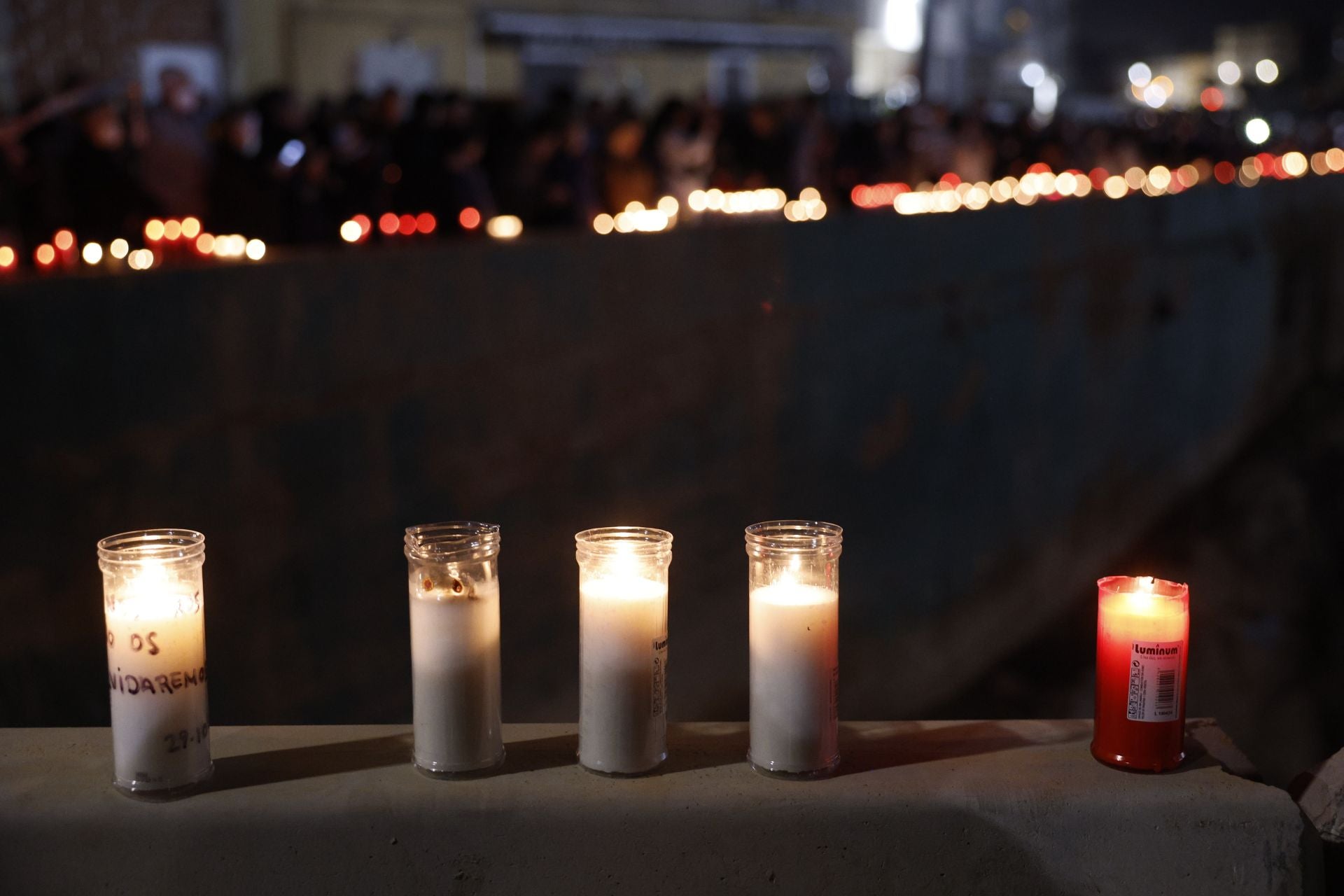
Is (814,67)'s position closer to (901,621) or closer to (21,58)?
(21,58)

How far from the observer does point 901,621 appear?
10.9m

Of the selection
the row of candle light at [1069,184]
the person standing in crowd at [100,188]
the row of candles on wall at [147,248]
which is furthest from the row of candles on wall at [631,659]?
the row of candle light at [1069,184]

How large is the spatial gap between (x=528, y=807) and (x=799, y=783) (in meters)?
0.48

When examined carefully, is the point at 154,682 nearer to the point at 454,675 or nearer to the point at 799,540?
the point at 454,675

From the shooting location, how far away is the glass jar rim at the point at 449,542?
2.65 meters

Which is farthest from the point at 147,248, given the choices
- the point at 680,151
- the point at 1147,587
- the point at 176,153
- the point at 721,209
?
the point at 1147,587

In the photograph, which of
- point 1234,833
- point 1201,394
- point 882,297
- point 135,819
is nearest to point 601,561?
point 135,819

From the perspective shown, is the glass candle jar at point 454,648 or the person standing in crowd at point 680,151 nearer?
the glass candle jar at point 454,648

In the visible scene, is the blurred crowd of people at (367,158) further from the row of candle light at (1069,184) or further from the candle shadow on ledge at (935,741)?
the candle shadow on ledge at (935,741)

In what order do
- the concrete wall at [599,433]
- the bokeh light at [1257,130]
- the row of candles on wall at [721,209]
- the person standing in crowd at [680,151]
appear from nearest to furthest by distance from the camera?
the concrete wall at [599,433] → the row of candles on wall at [721,209] → the person standing in crowd at [680,151] → the bokeh light at [1257,130]

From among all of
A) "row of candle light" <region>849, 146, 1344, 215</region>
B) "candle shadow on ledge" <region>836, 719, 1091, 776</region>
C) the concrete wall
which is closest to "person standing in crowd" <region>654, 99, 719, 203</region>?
"row of candle light" <region>849, 146, 1344, 215</region>

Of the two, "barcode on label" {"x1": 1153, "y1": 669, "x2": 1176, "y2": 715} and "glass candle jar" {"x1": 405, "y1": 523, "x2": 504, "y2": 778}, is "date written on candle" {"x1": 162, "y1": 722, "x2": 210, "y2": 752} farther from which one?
"barcode on label" {"x1": 1153, "y1": 669, "x2": 1176, "y2": 715}

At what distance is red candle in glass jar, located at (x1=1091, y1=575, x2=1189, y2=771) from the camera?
8.69ft

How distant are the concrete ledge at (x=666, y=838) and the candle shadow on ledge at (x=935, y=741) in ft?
0.43
